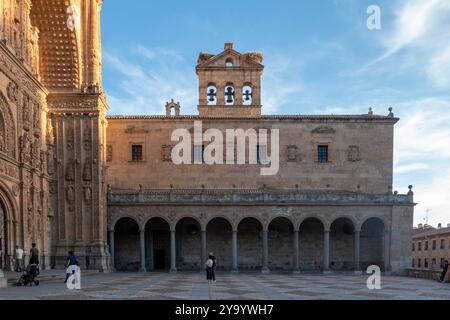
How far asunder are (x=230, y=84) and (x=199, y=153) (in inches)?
272

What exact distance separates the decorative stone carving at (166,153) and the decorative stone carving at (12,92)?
613 inches

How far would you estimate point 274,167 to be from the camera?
1501 inches

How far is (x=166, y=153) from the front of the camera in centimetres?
3812

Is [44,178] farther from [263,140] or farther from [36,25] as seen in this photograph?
[263,140]

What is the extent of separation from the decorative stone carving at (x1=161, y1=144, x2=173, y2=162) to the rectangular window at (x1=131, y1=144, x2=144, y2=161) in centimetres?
190

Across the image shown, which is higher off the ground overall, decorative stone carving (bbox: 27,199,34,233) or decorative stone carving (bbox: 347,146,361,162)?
decorative stone carving (bbox: 347,146,361,162)

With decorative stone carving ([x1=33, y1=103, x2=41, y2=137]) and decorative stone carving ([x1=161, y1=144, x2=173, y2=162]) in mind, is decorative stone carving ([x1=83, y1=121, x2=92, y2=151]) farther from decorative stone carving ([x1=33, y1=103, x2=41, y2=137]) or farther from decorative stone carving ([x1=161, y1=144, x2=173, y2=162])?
decorative stone carving ([x1=161, y1=144, x2=173, y2=162])

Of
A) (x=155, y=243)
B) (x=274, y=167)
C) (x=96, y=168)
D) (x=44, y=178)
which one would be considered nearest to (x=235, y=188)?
(x=274, y=167)

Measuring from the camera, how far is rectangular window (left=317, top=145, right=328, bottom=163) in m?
38.3

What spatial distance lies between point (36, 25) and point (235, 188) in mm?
20158

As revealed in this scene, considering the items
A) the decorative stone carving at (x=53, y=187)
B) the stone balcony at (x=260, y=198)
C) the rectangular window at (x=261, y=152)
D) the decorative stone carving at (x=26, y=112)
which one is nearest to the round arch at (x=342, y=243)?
the stone balcony at (x=260, y=198)

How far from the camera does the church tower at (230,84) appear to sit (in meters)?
38.7

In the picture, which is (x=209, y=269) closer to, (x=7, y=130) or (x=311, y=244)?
(x=7, y=130)

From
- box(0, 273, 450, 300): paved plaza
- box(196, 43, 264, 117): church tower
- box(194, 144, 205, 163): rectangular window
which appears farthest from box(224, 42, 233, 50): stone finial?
box(0, 273, 450, 300): paved plaza
